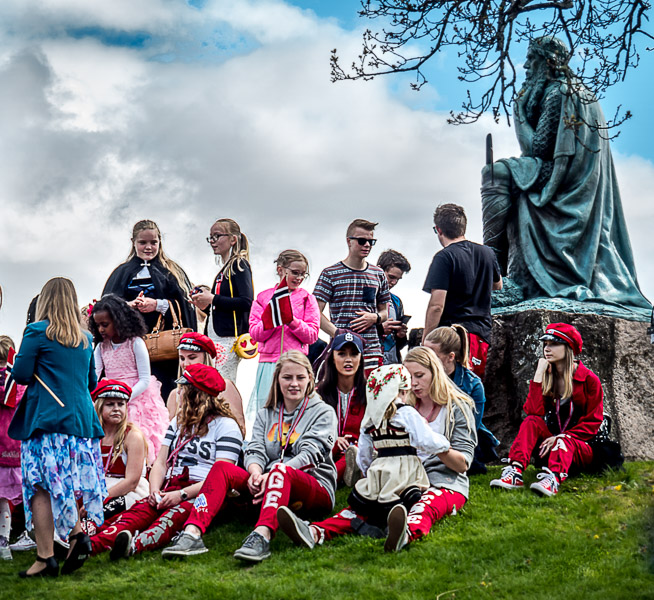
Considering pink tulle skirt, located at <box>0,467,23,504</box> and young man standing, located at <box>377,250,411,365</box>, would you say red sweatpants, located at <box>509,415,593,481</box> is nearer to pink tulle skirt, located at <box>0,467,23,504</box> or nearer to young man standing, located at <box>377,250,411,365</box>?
young man standing, located at <box>377,250,411,365</box>

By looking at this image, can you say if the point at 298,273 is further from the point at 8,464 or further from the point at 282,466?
the point at 8,464

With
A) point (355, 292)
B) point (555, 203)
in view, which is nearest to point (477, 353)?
point (355, 292)

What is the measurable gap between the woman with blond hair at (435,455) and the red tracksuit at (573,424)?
2.44 feet

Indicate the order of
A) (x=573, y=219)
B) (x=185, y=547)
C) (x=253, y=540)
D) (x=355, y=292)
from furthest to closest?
(x=573, y=219)
(x=355, y=292)
(x=185, y=547)
(x=253, y=540)

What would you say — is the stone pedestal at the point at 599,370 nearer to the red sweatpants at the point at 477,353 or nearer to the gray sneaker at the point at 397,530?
the red sweatpants at the point at 477,353

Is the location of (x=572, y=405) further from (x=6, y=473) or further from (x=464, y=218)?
(x=6, y=473)

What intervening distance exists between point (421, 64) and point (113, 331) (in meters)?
3.42

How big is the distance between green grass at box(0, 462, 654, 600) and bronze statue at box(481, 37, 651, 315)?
348cm

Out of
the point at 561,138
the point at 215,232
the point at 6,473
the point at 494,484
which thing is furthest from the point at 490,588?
the point at 561,138

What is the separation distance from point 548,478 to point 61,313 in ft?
11.5

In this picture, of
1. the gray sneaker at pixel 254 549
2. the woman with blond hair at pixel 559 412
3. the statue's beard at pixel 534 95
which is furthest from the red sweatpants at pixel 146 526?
the statue's beard at pixel 534 95

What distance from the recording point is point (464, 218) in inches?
294

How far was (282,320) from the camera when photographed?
669 centimetres

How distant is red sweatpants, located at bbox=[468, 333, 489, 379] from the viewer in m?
6.98
